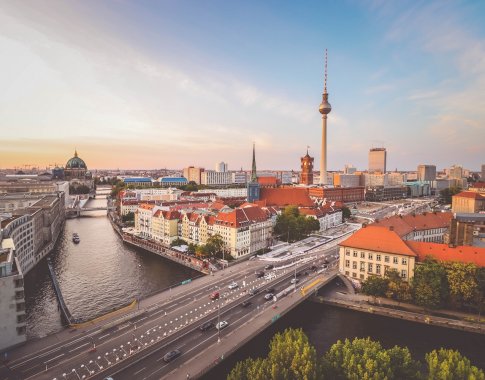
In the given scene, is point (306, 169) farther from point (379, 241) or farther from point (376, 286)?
point (376, 286)

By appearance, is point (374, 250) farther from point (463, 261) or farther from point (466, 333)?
point (466, 333)

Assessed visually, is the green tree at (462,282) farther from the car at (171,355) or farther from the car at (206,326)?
the car at (171,355)

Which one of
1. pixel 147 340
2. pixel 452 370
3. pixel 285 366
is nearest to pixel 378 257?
pixel 452 370

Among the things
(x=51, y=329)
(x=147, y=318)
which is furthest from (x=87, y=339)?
(x=51, y=329)

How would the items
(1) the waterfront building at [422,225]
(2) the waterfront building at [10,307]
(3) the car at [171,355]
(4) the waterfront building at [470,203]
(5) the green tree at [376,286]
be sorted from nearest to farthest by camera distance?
1. (3) the car at [171,355]
2. (2) the waterfront building at [10,307]
3. (5) the green tree at [376,286]
4. (1) the waterfront building at [422,225]
5. (4) the waterfront building at [470,203]

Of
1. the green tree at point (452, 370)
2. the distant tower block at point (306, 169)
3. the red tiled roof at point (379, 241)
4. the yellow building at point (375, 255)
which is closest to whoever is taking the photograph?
the green tree at point (452, 370)

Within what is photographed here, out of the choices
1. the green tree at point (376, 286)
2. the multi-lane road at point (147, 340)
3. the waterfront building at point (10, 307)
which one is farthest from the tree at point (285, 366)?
the waterfront building at point (10, 307)
